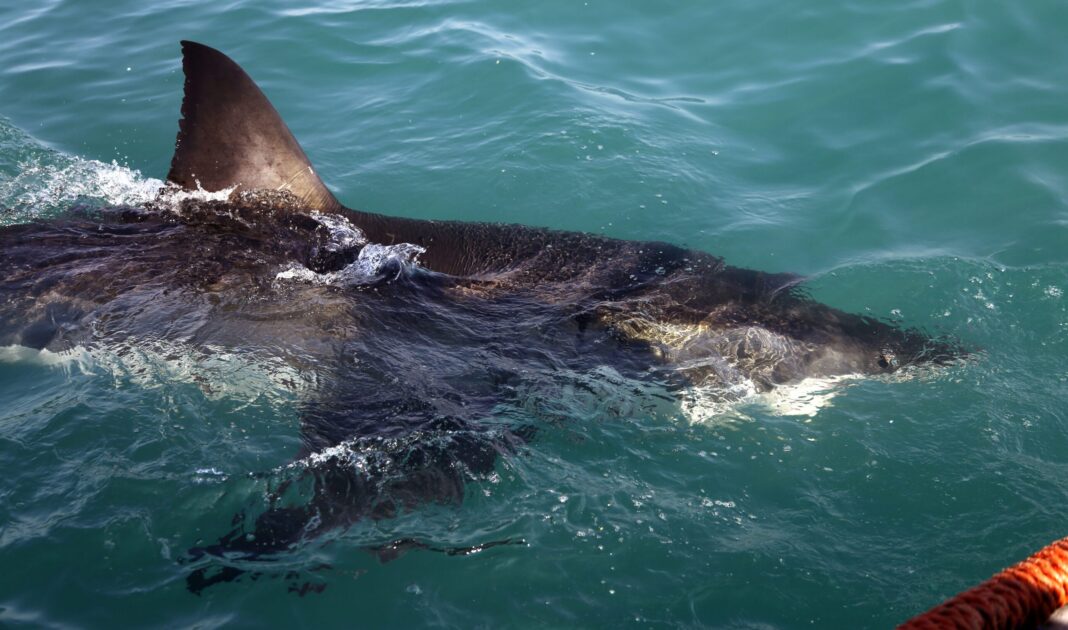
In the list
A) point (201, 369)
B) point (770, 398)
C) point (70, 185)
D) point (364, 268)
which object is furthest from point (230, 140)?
point (770, 398)

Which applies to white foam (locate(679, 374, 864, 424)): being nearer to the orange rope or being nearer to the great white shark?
the great white shark

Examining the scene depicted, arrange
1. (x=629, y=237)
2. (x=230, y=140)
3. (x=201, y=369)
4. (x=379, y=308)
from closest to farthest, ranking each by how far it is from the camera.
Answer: (x=201, y=369) < (x=379, y=308) < (x=230, y=140) < (x=629, y=237)

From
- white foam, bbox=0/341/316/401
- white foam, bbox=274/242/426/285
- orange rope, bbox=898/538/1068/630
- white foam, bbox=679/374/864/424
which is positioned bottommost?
white foam, bbox=679/374/864/424

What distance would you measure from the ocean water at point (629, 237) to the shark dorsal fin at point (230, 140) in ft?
2.64

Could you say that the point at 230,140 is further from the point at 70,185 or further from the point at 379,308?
the point at 70,185

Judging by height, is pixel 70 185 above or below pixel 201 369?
above

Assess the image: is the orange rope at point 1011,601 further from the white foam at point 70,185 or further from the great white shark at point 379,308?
the white foam at point 70,185

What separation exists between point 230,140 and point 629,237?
3.14m

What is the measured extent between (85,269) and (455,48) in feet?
18.8

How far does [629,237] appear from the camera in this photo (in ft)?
22.7

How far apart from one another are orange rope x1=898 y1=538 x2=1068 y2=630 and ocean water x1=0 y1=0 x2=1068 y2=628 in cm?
209

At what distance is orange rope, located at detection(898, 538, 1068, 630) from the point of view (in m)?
1.69

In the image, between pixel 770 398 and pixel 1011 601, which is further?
pixel 770 398

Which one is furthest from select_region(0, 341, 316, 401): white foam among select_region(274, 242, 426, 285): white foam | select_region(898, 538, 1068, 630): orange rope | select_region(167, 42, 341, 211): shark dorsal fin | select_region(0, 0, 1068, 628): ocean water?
select_region(898, 538, 1068, 630): orange rope
